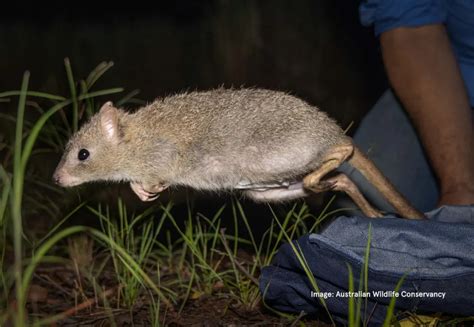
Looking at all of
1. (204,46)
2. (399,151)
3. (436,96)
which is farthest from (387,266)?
(204,46)

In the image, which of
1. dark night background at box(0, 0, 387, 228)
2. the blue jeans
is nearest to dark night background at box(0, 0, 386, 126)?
dark night background at box(0, 0, 387, 228)

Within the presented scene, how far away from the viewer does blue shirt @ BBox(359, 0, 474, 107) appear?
4191mm

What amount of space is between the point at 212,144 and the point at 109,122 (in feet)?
1.69

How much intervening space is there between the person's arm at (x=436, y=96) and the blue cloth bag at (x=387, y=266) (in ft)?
4.22

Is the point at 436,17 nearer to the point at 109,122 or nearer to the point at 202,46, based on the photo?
the point at 109,122

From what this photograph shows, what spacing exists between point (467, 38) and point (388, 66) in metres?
0.49

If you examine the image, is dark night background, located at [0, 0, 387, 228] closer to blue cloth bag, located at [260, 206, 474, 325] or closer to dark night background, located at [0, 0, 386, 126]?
dark night background, located at [0, 0, 386, 126]

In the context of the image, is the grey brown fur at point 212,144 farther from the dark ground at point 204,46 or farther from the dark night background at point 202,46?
the dark night background at point 202,46

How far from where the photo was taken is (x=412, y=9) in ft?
13.8

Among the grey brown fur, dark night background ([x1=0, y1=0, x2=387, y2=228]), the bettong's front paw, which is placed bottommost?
dark night background ([x1=0, y1=0, x2=387, y2=228])

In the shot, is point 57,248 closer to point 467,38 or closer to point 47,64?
point 467,38

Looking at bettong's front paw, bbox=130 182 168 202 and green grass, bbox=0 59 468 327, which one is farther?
bettong's front paw, bbox=130 182 168 202

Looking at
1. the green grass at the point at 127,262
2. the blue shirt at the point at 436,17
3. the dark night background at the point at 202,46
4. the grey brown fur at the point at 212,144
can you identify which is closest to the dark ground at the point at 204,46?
the dark night background at the point at 202,46

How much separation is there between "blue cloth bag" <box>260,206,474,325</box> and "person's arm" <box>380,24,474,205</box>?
1286 mm
